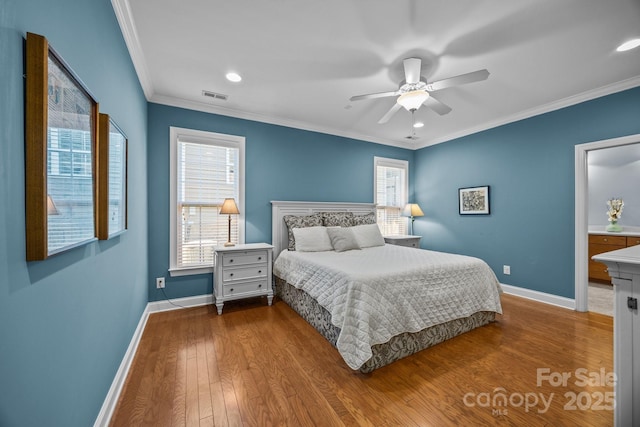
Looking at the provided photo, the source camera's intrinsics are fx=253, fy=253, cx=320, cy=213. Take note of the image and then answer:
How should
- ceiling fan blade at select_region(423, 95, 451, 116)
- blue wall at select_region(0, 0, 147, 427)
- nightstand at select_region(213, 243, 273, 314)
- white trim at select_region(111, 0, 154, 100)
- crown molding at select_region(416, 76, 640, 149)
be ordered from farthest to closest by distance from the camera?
1. nightstand at select_region(213, 243, 273, 314)
2. crown molding at select_region(416, 76, 640, 149)
3. ceiling fan blade at select_region(423, 95, 451, 116)
4. white trim at select_region(111, 0, 154, 100)
5. blue wall at select_region(0, 0, 147, 427)

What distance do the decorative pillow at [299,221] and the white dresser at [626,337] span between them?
9.63 feet

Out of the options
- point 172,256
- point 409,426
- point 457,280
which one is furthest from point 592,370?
point 172,256

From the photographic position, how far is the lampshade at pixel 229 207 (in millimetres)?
3168

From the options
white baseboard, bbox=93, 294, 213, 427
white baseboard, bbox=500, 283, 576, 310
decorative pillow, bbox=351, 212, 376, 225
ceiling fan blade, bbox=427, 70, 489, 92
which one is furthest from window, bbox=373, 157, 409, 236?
white baseboard, bbox=93, 294, 213, 427

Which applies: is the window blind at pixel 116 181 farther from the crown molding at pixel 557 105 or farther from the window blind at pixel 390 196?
the crown molding at pixel 557 105

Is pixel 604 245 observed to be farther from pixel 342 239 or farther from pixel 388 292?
pixel 388 292

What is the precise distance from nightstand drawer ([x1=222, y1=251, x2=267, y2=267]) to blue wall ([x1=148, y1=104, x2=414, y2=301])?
1.56 feet

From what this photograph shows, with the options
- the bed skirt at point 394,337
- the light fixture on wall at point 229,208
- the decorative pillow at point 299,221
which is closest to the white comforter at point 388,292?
the bed skirt at point 394,337

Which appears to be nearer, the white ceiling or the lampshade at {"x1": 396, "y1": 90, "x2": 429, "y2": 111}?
the white ceiling

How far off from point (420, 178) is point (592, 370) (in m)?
3.77

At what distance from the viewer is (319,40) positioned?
2.12 meters

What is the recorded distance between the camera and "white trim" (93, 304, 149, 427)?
1395 mm

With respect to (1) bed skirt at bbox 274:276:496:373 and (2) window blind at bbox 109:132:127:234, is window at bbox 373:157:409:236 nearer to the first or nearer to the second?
(1) bed skirt at bbox 274:276:496:373

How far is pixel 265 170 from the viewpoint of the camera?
3.74m
